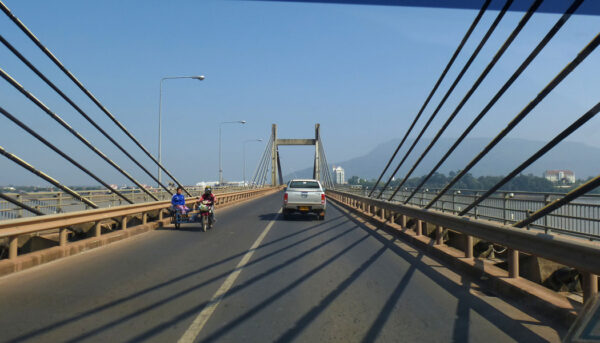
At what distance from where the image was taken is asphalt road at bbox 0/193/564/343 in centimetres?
472

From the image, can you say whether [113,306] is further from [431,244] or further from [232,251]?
[431,244]

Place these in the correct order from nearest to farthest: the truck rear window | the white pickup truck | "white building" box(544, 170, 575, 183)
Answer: "white building" box(544, 170, 575, 183)
the white pickup truck
the truck rear window

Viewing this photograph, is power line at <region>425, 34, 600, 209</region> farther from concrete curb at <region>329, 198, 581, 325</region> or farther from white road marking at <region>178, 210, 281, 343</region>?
white road marking at <region>178, 210, 281, 343</region>

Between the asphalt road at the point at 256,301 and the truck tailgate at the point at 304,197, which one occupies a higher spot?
the truck tailgate at the point at 304,197

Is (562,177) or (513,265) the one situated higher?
(562,177)

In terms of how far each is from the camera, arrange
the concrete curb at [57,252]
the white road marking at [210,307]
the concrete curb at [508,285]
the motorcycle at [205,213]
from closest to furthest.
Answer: the white road marking at [210,307], the concrete curb at [508,285], the concrete curb at [57,252], the motorcycle at [205,213]

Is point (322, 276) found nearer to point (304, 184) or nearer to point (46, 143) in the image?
point (46, 143)

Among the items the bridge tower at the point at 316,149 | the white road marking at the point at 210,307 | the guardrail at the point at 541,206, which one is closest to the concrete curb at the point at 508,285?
the white road marking at the point at 210,307

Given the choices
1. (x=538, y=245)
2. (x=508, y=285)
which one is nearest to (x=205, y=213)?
(x=508, y=285)

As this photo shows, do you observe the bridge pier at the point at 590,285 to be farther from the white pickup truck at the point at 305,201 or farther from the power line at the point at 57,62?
the white pickup truck at the point at 305,201

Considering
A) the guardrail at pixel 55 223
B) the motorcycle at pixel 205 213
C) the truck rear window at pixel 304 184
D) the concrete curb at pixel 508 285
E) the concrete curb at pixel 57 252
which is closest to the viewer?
the concrete curb at pixel 508 285

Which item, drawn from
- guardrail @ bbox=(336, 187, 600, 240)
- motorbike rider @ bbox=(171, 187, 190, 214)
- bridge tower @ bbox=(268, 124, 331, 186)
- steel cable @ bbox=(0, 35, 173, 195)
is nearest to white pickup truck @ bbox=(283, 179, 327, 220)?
motorbike rider @ bbox=(171, 187, 190, 214)

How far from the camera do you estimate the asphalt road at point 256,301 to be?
472cm

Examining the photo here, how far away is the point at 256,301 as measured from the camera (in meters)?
6.02
